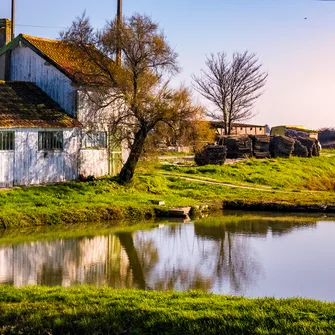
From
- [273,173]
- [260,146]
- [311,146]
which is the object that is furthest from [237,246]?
[311,146]

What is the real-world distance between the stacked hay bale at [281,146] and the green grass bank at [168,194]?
17.0 feet

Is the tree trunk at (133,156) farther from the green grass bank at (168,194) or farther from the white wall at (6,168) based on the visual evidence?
the white wall at (6,168)

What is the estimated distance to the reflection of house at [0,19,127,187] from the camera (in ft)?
78.7

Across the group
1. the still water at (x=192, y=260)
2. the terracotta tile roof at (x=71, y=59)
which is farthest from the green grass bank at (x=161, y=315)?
the terracotta tile roof at (x=71, y=59)

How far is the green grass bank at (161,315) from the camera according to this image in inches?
325

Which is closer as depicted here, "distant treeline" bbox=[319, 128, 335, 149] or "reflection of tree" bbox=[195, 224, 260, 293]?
"reflection of tree" bbox=[195, 224, 260, 293]

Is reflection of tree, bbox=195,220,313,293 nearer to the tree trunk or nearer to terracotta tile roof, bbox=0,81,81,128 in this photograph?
the tree trunk

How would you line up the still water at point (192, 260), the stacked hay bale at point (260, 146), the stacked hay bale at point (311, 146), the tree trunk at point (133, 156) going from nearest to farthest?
the still water at point (192, 260) < the tree trunk at point (133, 156) < the stacked hay bale at point (260, 146) < the stacked hay bale at point (311, 146)

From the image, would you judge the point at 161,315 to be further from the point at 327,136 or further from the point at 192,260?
the point at 327,136

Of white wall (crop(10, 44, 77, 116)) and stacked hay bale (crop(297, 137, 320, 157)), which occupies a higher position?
white wall (crop(10, 44, 77, 116))

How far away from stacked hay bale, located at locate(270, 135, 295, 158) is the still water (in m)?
21.8

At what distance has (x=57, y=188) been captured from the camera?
78.7 feet

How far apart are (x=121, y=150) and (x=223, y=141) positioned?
1216 cm

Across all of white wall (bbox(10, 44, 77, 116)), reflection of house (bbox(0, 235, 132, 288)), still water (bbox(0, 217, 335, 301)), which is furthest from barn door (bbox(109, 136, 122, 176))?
reflection of house (bbox(0, 235, 132, 288))
